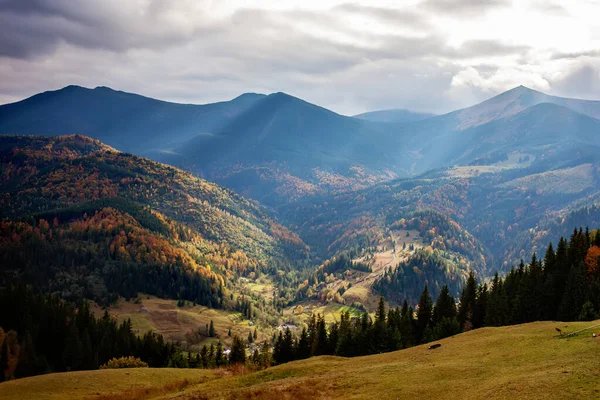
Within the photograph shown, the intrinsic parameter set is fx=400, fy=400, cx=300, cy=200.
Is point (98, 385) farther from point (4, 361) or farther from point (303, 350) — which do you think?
point (4, 361)

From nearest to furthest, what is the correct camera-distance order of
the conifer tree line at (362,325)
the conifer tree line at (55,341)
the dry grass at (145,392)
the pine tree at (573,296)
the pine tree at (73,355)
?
the dry grass at (145,392)
the pine tree at (573,296)
the conifer tree line at (362,325)
the conifer tree line at (55,341)
the pine tree at (73,355)

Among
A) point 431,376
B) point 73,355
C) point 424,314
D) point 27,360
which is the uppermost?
point 431,376

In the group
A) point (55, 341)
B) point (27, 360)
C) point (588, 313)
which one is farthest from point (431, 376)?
point (55, 341)

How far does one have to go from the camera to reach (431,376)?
42.5 meters

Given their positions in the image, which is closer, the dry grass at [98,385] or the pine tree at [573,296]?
the dry grass at [98,385]

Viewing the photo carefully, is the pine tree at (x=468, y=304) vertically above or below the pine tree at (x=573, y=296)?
below

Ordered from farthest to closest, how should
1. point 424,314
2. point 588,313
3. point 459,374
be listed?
1. point 424,314
2. point 588,313
3. point 459,374

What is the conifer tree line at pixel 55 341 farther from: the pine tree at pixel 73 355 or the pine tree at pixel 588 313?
the pine tree at pixel 588 313

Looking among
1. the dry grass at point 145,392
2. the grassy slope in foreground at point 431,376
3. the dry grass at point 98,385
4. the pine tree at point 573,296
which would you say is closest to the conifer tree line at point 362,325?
the pine tree at point 573,296

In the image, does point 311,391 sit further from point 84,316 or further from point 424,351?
point 84,316

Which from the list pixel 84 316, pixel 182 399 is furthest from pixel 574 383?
pixel 84 316

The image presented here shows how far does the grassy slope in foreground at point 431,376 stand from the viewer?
3469 cm

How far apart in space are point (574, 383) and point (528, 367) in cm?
781

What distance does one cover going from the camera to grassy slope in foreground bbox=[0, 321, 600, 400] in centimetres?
3469
